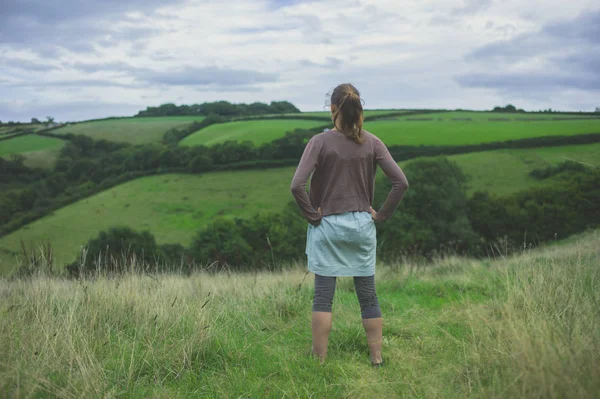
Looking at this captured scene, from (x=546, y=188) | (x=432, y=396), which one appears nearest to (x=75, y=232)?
(x=546, y=188)

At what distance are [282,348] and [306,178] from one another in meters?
1.74

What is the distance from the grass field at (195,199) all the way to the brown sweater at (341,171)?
47.9m

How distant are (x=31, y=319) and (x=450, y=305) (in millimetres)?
4878

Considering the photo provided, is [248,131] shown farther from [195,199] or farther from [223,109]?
[223,109]

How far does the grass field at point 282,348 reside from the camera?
2.98 meters

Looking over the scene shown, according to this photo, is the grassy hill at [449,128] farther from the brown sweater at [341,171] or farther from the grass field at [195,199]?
the brown sweater at [341,171]

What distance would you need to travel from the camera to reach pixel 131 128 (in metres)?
108

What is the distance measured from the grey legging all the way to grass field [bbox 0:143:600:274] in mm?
47755

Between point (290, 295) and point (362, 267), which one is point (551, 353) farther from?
point (290, 295)

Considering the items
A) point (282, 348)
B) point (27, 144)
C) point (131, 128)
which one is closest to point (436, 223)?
point (282, 348)

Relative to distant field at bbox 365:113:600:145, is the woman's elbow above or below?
below

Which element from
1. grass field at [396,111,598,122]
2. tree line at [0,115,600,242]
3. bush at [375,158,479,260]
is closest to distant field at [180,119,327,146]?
tree line at [0,115,600,242]

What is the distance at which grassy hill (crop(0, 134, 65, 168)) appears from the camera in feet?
270

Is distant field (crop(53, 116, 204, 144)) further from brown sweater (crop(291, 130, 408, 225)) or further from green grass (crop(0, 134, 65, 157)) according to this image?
brown sweater (crop(291, 130, 408, 225))
